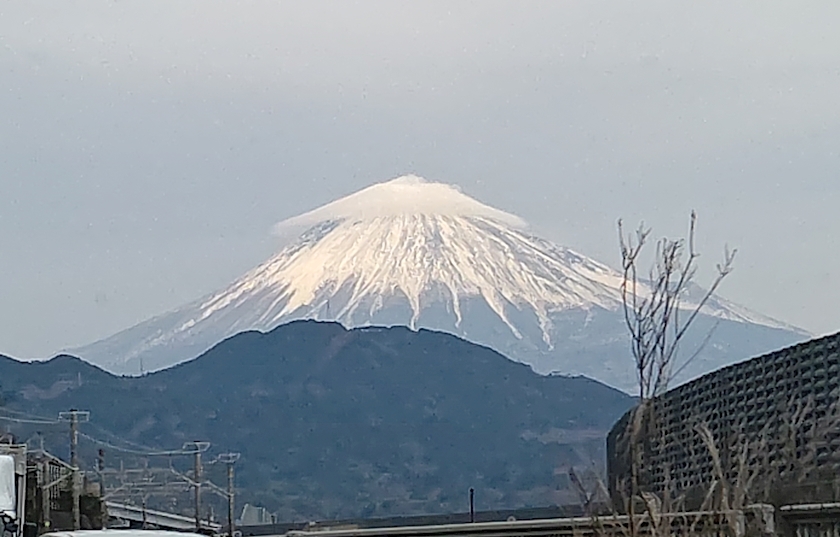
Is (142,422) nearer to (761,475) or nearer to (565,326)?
(565,326)

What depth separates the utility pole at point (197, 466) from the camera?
68.8 feet

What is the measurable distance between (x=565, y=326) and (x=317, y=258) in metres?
9.71

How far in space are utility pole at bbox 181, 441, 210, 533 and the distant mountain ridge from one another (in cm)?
57

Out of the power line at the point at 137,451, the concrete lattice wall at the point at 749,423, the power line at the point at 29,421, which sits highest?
the power line at the point at 29,421

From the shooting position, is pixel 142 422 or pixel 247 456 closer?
pixel 247 456

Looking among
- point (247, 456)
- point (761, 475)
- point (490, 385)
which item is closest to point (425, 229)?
point (490, 385)

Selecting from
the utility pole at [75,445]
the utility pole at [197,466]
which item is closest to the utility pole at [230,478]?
the utility pole at [197,466]

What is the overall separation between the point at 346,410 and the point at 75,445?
5218 mm

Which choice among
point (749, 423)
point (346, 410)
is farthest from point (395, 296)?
point (749, 423)

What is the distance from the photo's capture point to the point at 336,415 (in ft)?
80.5

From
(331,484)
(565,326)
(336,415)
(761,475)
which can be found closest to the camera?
(761,475)

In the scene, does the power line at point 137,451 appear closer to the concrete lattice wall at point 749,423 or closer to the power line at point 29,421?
the power line at point 29,421

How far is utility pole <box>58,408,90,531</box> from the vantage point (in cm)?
2392

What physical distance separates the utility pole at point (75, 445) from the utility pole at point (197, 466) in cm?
232
